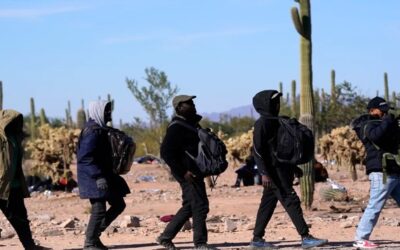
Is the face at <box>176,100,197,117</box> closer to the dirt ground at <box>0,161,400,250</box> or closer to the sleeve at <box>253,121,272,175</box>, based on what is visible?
the sleeve at <box>253,121,272,175</box>

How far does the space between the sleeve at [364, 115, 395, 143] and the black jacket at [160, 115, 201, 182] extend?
1.86 metres

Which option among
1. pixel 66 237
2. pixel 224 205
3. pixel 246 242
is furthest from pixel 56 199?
pixel 246 242

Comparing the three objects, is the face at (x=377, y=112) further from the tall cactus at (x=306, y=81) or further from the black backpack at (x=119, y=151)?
the tall cactus at (x=306, y=81)

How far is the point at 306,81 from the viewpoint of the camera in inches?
628

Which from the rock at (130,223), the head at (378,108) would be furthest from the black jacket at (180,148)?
the rock at (130,223)

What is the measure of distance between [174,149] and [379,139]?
2.21m

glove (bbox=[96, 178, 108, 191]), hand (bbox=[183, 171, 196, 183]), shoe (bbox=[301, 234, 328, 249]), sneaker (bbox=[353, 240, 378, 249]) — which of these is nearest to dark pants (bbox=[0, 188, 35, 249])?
glove (bbox=[96, 178, 108, 191])

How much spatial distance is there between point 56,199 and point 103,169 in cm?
1301

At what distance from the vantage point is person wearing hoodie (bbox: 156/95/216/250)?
9812mm

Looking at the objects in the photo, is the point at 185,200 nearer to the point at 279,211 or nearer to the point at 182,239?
the point at 182,239

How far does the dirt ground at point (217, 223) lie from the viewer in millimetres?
11484

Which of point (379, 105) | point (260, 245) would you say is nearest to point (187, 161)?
point (260, 245)

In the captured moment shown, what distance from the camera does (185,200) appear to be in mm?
9969

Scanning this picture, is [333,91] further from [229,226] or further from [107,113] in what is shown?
[107,113]
